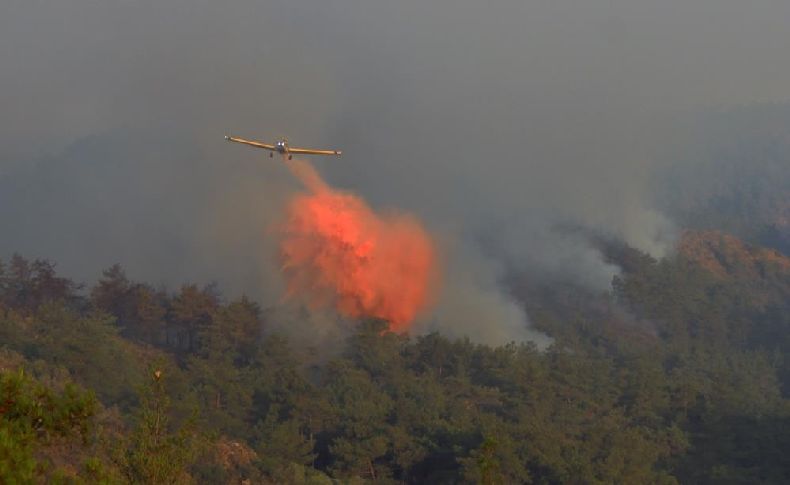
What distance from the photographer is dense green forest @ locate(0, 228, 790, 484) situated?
217ft

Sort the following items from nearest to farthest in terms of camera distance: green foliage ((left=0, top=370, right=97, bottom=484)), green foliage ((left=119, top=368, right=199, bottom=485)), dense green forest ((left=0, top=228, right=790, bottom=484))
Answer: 1. green foliage ((left=0, top=370, right=97, bottom=484))
2. green foliage ((left=119, top=368, right=199, bottom=485))
3. dense green forest ((left=0, top=228, right=790, bottom=484))

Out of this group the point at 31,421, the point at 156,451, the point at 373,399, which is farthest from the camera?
the point at 373,399

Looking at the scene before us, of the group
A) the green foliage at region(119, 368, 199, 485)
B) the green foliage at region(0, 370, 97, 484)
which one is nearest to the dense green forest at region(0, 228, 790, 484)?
the green foliage at region(119, 368, 199, 485)

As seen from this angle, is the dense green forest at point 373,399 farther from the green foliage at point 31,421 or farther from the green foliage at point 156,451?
the green foliage at point 31,421

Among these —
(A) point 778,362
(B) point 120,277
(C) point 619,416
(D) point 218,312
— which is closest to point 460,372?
(C) point 619,416

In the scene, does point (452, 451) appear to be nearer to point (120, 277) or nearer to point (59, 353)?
point (59, 353)

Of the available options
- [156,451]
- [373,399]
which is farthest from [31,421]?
[373,399]

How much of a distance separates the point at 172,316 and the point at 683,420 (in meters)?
51.7

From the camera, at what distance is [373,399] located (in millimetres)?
85000

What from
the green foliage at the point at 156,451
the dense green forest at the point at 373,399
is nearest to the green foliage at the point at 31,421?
the dense green forest at the point at 373,399

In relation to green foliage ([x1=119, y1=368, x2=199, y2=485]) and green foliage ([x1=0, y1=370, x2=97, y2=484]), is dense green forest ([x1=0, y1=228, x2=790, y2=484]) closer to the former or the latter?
green foliage ([x1=119, y1=368, x2=199, y2=485])

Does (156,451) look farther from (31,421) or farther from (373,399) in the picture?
(373,399)

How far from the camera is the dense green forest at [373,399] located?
217 feet

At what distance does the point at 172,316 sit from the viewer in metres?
109
